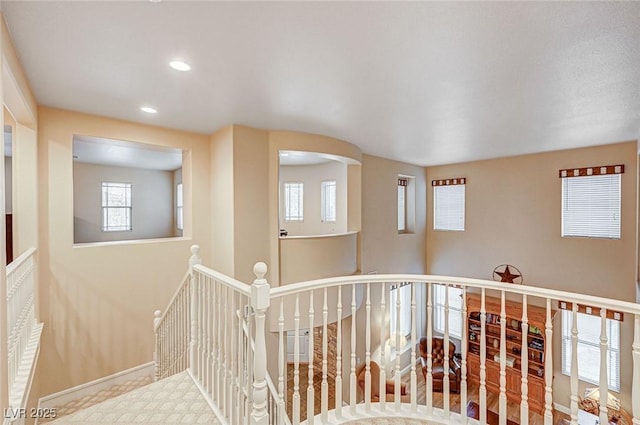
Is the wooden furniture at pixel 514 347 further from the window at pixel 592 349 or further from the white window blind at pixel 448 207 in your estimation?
the white window blind at pixel 448 207

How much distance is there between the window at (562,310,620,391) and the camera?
4863 millimetres

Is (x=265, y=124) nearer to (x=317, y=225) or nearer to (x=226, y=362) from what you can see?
(x=226, y=362)

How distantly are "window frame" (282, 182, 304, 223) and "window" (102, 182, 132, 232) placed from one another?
13.8 feet

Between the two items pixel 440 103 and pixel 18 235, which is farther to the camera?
pixel 440 103

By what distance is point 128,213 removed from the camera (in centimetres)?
775

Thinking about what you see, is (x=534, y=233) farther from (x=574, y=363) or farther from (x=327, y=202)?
(x=574, y=363)

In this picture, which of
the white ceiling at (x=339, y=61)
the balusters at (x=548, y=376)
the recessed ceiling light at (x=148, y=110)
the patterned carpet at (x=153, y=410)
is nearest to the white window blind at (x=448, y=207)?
the white ceiling at (x=339, y=61)

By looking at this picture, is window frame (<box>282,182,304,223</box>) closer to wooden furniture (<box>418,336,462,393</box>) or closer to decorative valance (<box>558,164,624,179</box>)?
wooden furniture (<box>418,336,462,393</box>)

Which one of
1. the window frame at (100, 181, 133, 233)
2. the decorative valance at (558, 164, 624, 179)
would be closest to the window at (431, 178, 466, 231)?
the decorative valance at (558, 164, 624, 179)

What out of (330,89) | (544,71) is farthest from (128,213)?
(544,71)

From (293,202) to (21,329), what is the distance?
19.1 ft

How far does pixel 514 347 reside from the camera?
228 inches

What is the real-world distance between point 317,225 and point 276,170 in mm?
3555

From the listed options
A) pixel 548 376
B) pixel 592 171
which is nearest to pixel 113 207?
pixel 548 376
